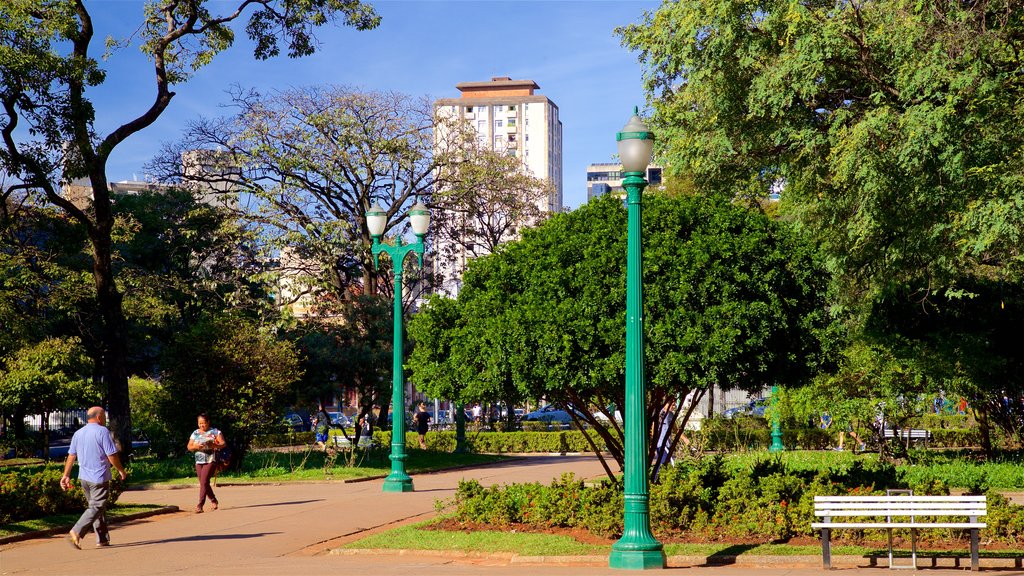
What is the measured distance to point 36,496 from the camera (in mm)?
14797

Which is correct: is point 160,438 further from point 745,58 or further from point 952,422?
point 952,422

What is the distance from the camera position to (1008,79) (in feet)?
50.1

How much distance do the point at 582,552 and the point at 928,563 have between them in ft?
11.5

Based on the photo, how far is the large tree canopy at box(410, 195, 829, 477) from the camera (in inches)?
484

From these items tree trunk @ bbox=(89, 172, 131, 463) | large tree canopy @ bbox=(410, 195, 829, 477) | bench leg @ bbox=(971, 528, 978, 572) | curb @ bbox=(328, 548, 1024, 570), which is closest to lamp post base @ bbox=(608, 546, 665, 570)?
curb @ bbox=(328, 548, 1024, 570)

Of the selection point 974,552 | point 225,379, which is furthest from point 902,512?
point 225,379

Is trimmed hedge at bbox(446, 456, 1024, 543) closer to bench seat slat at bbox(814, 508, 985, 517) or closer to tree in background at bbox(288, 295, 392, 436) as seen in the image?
bench seat slat at bbox(814, 508, 985, 517)

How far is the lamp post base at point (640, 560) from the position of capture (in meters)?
9.98

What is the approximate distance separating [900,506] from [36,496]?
11675mm

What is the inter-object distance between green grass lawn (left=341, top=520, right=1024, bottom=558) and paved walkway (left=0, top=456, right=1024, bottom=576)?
276 millimetres

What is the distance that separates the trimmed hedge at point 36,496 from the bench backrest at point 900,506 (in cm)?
1046

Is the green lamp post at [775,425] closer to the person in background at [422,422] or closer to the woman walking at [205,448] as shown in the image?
the person in background at [422,422]

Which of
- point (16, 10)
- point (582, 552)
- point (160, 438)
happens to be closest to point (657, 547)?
point (582, 552)

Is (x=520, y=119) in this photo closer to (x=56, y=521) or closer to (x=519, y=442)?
(x=519, y=442)
